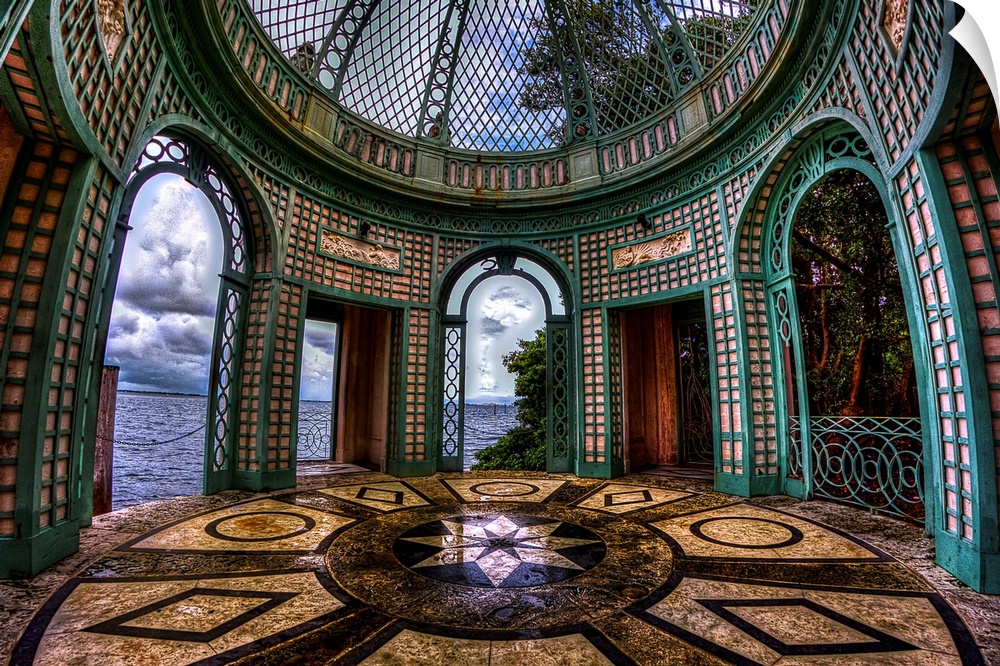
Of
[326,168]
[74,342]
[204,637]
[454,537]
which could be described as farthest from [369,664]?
[326,168]

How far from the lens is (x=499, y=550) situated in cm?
421

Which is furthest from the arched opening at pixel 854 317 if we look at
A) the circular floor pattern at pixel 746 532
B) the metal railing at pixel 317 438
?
the metal railing at pixel 317 438

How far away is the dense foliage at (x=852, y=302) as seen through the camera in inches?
321

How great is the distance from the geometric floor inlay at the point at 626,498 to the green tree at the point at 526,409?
6.14 m

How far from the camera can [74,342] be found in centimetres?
416

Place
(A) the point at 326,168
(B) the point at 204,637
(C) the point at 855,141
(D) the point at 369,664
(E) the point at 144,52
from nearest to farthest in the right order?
(D) the point at 369,664 → (B) the point at 204,637 → (E) the point at 144,52 → (C) the point at 855,141 → (A) the point at 326,168

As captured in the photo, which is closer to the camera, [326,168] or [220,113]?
[220,113]

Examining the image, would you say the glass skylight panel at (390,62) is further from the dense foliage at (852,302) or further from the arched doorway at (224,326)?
the dense foliage at (852,302)

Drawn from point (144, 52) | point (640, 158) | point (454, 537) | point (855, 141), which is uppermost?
point (640, 158)

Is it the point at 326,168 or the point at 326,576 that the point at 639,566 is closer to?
the point at 326,576

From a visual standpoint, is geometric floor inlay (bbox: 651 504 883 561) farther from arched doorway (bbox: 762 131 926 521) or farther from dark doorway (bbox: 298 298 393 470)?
dark doorway (bbox: 298 298 393 470)

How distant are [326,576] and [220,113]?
19.5ft

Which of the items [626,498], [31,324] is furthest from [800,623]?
[31,324]

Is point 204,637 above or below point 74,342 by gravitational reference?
below
